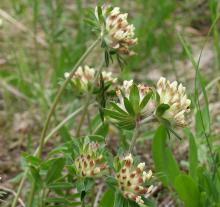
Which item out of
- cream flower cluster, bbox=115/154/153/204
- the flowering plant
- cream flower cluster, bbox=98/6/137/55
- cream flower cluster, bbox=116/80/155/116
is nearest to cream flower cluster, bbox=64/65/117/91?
the flowering plant

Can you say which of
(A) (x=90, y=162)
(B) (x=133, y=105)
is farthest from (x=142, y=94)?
(A) (x=90, y=162)

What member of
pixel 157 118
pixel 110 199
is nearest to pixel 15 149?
pixel 110 199

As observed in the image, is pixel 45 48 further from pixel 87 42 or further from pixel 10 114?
pixel 10 114

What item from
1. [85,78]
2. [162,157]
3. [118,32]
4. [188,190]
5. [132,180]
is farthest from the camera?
[162,157]

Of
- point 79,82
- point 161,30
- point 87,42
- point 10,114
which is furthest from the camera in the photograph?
point 161,30

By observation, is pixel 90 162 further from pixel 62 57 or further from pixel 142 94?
pixel 62 57

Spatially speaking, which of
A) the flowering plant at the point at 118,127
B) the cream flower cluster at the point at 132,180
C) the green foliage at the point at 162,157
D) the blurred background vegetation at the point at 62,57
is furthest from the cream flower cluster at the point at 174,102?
the blurred background vegetation at the point at 62,57

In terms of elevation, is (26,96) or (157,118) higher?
(26,96)
